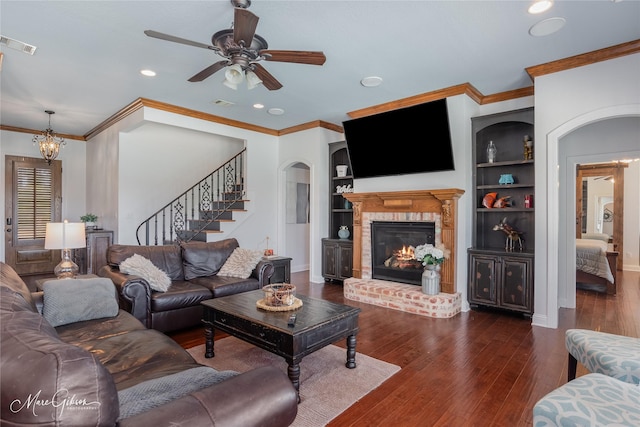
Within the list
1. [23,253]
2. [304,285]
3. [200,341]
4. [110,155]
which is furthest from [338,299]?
[23,253]

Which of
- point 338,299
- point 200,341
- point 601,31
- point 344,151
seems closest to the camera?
point 601,31

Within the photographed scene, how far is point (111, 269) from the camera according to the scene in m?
3.74

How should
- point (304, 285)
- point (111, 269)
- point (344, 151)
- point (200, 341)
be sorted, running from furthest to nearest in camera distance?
point (344, 151), point (304, 285), point (111, 269), point (200, 341)

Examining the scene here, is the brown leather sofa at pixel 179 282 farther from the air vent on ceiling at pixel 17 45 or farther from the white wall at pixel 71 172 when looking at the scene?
the white wall at pixel 71 172

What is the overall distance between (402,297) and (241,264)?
84.8 inches

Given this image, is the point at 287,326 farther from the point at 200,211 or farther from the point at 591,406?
the point at 200,211

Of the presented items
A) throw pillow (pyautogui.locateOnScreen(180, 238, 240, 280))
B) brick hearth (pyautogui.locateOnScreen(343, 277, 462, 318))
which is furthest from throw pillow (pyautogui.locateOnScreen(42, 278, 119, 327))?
brick hearth (pyautogui.locateOnScreen(343, 277, 462, 318))

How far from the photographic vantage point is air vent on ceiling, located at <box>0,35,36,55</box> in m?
3.24

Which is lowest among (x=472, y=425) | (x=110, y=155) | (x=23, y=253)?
(x=472, y=425)

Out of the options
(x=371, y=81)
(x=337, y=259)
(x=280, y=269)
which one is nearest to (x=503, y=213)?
(x=371, y=81)

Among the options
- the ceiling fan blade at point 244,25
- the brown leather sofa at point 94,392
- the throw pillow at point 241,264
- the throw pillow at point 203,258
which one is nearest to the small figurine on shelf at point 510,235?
the throw pillow at point 241,264

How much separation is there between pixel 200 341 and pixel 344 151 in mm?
4412

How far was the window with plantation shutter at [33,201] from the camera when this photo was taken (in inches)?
263

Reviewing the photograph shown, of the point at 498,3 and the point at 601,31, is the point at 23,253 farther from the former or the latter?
the point at 601,31
